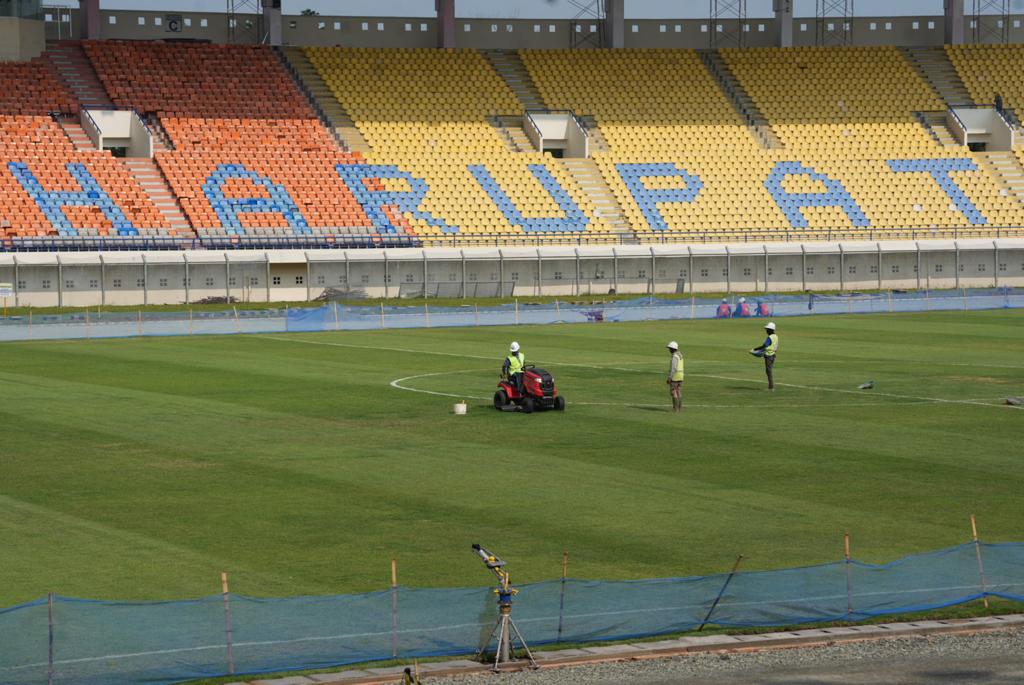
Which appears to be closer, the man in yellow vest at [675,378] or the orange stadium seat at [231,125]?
the man in yellow vest at [675,378]

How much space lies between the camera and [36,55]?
8856cm

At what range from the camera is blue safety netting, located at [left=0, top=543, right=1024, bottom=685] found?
16.7 metres

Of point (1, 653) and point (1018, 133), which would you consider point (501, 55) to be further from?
point (1, 653)

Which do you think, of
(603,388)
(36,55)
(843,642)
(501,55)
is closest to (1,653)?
(843,642)

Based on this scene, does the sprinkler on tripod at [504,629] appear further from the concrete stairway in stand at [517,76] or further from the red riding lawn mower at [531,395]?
the concrete stairway in stand at [517,76]

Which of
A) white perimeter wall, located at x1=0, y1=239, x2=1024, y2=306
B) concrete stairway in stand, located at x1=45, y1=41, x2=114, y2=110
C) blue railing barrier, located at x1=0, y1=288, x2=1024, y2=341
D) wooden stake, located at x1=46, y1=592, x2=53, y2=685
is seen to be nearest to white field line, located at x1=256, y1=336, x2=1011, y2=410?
blue railing barrier, located at x1=0, y1=288, x2=1024, y2=341

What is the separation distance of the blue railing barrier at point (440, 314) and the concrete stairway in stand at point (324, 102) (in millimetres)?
19306

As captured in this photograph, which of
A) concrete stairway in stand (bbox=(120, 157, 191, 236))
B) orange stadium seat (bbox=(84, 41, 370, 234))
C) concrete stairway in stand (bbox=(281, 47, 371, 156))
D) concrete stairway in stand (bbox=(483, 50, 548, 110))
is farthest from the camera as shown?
concrete stairway in stand (bbox=(483, 50, 548, 110))

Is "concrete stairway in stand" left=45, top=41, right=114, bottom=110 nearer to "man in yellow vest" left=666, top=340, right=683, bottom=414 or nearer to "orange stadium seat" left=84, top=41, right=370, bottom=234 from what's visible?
"orange stadium seat" left=84, top=41, right=370, bottom=234

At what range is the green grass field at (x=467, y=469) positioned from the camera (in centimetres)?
2238

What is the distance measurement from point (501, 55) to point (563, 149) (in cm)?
873

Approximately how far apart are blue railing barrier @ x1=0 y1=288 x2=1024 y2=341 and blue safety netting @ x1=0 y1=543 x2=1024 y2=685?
46.2 metres

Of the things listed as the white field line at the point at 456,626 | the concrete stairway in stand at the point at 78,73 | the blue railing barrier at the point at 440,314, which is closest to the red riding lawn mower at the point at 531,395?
the white field line at the point at 456,626

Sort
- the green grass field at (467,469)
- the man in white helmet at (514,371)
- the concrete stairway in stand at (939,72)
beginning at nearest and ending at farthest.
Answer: the green grass field at (467,469) < the man in white helmet at (514,371) < the concrete stairway in stand at (939,72)
